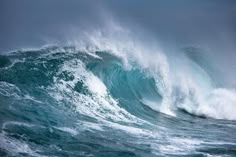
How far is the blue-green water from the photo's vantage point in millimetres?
9820

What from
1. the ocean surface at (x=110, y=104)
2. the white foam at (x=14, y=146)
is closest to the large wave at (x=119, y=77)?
the ocean surface at (x=110, y=104)

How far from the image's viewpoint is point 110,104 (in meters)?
15.0

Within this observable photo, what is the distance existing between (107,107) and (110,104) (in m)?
0.55

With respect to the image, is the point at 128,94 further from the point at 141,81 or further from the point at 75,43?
the point at 75,43

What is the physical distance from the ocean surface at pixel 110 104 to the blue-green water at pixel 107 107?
0.10 ft

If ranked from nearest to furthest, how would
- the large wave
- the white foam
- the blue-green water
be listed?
the white foam < the blue-green water < the large wave

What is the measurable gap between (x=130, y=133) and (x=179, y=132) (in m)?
2.45

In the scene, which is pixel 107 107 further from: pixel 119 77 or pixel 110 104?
pixel 119 77

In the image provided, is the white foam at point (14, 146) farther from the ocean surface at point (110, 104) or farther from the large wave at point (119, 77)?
the large wave at point (119, 77)

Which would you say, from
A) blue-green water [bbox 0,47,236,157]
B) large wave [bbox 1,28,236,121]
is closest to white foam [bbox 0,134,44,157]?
blue-green water [bbox 0,47,236,157]

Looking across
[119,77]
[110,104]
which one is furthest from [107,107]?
[119,77]

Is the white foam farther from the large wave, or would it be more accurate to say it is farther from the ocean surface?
the large wave

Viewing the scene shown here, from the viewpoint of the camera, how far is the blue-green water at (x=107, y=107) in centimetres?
982

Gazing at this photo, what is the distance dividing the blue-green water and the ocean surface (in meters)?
0.03
